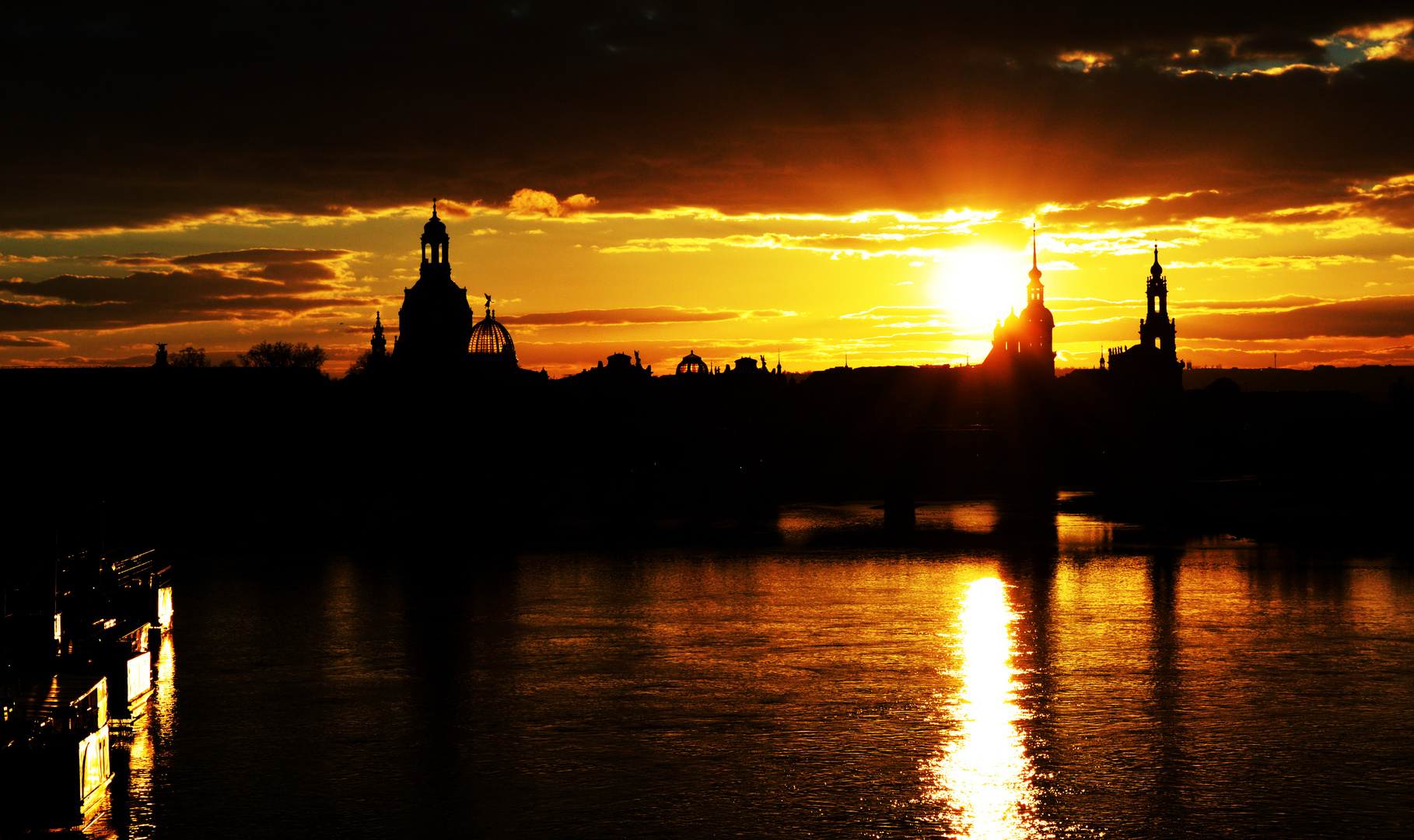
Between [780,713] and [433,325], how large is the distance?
385 feet

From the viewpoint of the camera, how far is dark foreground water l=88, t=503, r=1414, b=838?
75.8 ft

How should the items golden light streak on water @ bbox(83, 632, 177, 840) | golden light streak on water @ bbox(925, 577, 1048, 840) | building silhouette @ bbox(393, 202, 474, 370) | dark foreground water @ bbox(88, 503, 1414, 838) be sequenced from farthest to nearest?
building silhouette @ bbox(393, 202, 474, 370)
dark foreground water @ bbox(88, 503, 1414, 838)
golden light streak on water @ bbox(925, 577, 1048, 840)
golden light streak on water @ bbox(83, 632, 177, 840)

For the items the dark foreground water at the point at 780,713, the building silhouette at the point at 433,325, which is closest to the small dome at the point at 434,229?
the building silhouette at the point at 433,325

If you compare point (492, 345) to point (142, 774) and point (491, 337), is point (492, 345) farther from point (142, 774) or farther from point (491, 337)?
point (142, 774)

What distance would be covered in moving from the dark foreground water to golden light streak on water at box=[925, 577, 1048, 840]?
8cm

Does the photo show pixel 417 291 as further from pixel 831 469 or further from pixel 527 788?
pixel 527 788

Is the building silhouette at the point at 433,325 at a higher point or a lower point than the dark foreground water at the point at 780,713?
higher

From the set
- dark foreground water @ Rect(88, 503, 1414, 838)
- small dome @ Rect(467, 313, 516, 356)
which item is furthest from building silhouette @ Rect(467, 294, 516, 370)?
dark foreground water @ Rect(88, 503, 1414, 838)

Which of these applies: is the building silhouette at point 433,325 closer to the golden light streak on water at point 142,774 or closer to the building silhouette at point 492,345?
the building silhouette at point 492,345

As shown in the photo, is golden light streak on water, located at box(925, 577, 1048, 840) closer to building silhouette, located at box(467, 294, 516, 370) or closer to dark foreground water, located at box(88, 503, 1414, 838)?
dark foreground water, located at box(88, 503, 1414, 838)

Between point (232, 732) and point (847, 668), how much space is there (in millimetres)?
15132

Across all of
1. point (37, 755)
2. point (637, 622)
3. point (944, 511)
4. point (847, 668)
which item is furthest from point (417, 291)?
point (37, 755)

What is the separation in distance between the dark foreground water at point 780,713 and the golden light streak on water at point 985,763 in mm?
83

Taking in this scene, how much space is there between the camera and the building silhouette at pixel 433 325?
→ 140m
